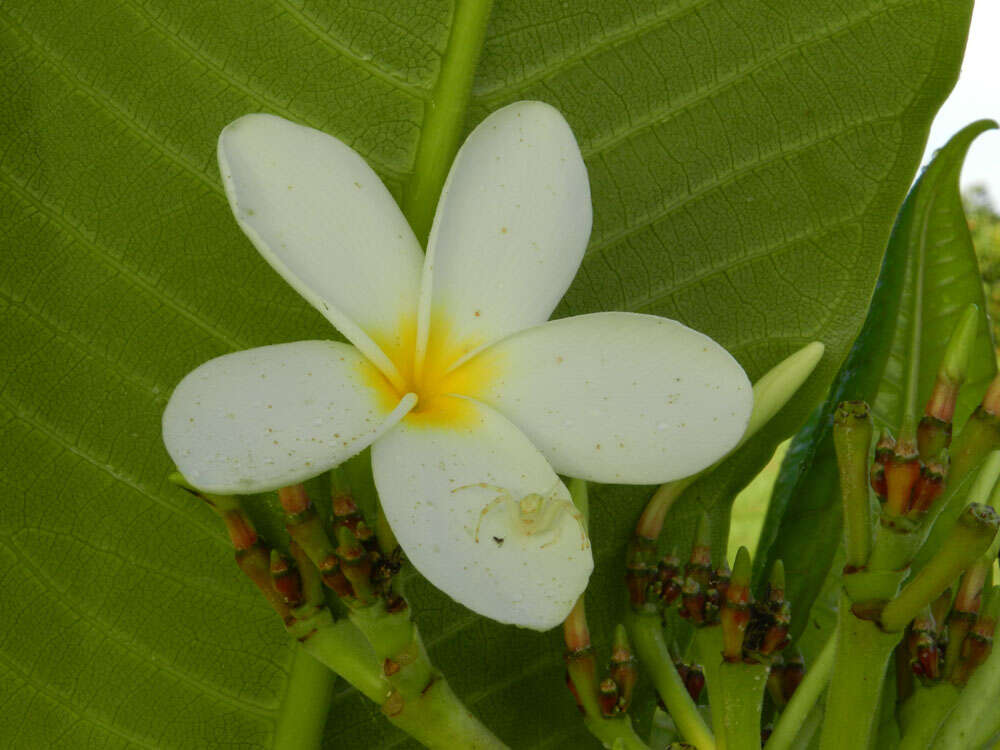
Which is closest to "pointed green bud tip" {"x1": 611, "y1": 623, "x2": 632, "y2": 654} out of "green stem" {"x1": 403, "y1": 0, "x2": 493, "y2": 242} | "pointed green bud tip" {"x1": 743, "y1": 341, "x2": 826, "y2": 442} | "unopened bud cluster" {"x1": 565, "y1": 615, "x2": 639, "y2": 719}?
"unopened bud cluster" {"x1": 565, "y1": 615, "x2": 639, "y2": 719}

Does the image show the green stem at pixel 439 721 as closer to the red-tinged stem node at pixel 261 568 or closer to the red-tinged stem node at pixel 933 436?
the red-tinged stem node at pixel 261 568

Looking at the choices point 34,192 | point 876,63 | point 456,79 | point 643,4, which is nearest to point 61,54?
point 34,192

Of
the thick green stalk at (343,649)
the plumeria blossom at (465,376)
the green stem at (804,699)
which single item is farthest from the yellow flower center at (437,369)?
the green stem at (804,699)

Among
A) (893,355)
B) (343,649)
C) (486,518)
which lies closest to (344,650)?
(343,649)

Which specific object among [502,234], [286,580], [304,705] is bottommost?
→ [304,705]

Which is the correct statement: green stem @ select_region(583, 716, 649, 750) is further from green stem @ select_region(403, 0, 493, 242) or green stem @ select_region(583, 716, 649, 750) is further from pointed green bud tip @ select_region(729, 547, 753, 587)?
green stem @ select_region(403, 0, 493, 242)

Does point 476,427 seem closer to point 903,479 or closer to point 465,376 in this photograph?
point 465,376
